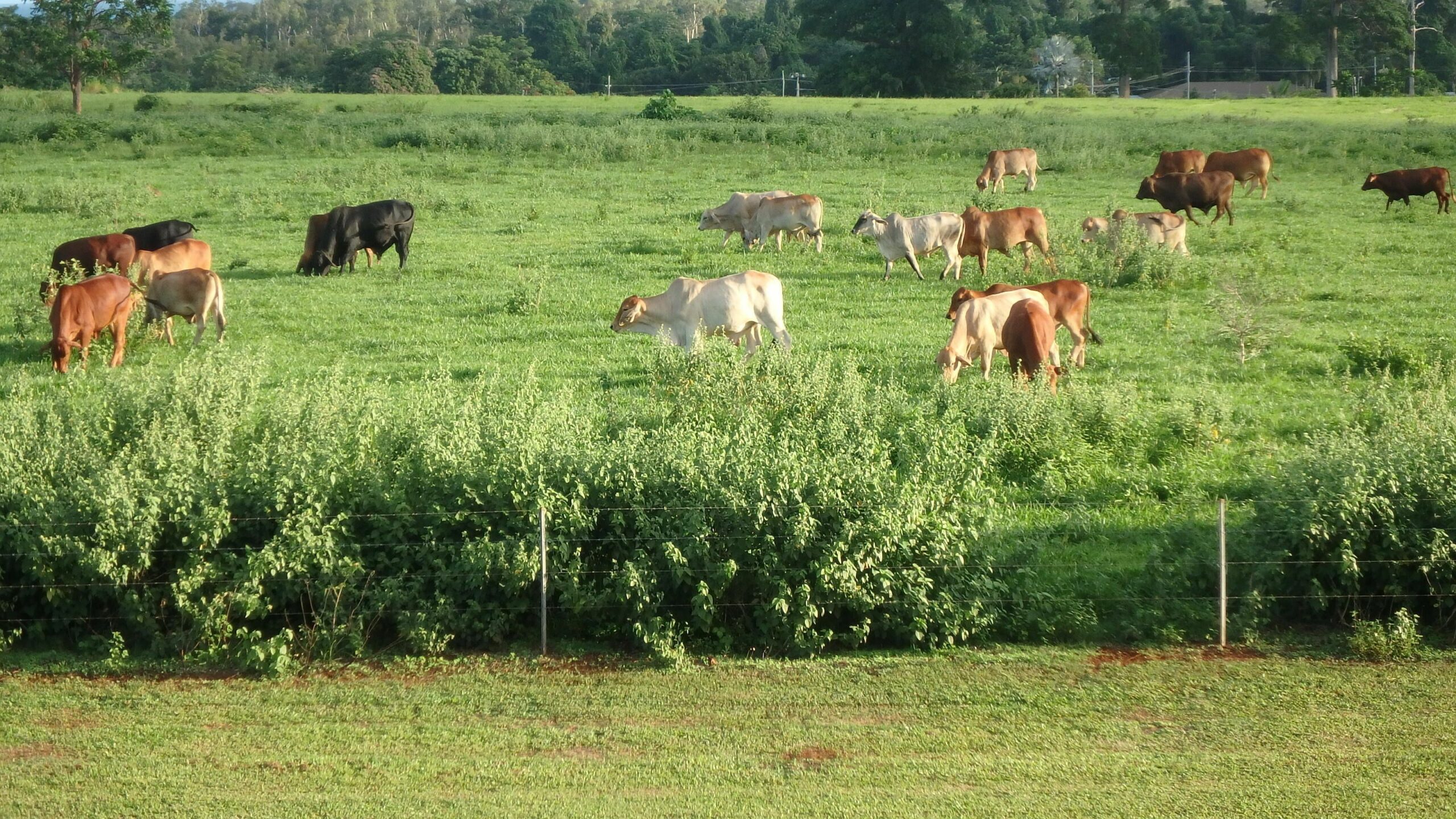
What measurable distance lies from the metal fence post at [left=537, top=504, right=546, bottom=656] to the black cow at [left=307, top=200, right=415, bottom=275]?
1514cm

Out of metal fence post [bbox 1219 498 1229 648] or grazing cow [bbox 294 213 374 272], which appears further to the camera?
grazing cow [bbox 294 213 374 272]

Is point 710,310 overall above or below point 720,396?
above

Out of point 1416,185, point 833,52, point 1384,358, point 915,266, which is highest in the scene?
point 833,52

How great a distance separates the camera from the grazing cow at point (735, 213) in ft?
86.0

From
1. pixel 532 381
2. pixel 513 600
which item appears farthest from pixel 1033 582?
pixel 532 381

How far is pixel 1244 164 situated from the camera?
32.7 m

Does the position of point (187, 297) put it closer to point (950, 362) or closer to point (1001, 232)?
point (950, 362)

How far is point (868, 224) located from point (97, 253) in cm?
1205

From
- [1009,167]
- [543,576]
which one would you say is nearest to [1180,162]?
[1009,167]

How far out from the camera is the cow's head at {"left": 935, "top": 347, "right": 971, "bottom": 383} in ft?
51.1

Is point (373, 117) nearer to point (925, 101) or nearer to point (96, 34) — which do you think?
point (96, 34)

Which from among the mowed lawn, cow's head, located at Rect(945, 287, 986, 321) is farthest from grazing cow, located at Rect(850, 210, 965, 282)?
the mowed lawn

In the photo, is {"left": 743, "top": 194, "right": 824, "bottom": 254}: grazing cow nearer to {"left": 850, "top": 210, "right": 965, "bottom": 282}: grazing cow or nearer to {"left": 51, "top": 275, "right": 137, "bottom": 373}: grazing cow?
{"left": 850, "top": 210, "right": 965, "bottom": 282}: grazing cow

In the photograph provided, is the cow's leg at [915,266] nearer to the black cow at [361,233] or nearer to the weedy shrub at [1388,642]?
the black cow at [361,233]
